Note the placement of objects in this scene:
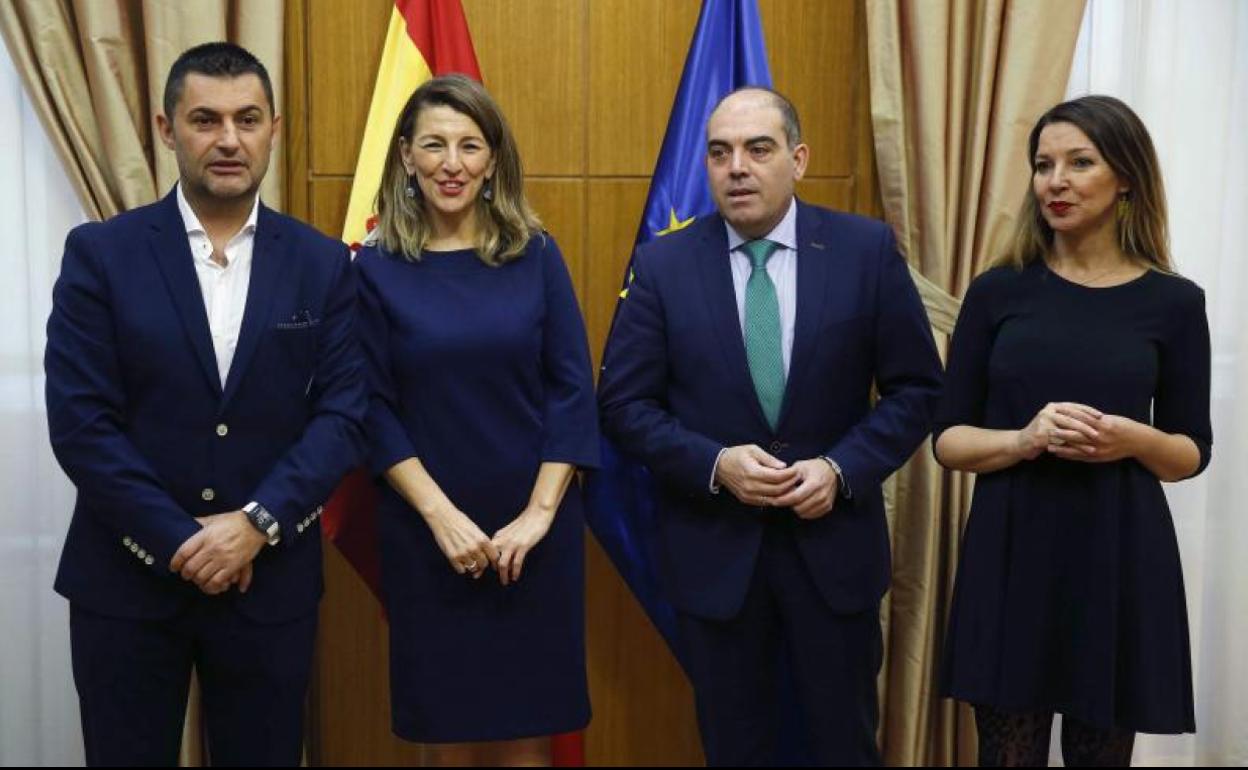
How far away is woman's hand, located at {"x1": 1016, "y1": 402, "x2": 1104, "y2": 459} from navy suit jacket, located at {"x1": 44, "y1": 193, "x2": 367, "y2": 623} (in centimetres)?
132

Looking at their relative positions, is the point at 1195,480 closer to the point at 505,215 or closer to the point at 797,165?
the point at 797,165

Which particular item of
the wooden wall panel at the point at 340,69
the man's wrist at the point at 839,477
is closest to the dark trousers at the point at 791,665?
the man's wrist at the point at 839,477

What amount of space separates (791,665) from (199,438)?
130 centimetres

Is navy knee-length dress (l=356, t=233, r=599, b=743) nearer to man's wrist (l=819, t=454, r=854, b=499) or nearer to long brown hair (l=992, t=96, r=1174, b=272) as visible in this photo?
man's wrist (l=819, t=454, r=854, b=499)

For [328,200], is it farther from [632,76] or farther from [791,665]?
[791,665]

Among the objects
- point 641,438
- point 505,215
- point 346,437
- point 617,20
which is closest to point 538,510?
point 641,438

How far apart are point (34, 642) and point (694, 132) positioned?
7.18 ft

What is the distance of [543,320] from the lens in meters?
2.76

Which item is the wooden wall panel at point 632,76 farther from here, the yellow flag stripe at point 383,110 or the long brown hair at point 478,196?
the long brown hair at point 478,196

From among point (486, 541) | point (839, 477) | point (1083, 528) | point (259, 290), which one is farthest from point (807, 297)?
point (259, 290)

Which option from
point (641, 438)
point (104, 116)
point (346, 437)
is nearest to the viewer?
point (346, 437)

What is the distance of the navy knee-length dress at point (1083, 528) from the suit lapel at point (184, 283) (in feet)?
4.98

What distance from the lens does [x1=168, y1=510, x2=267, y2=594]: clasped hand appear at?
2.31m

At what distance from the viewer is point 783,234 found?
2.75 metres
